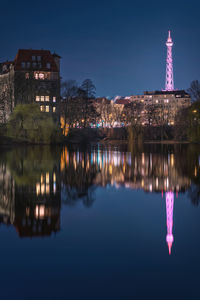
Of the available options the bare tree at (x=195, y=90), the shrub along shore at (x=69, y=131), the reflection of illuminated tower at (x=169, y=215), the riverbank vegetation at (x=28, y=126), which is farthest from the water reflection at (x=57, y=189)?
the bare tree at (x=195, y=90)

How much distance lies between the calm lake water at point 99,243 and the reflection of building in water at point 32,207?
1.2 inches

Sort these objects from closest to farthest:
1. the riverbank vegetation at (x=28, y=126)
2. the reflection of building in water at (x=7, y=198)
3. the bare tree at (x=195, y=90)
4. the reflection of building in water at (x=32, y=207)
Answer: the reflection of building in water at (x=32, y=207) → the reflection of building in water at (x=7, y=198) → the riverbank vegetation at (x=28, y=126) → the bare tree at (x=195, y=90)

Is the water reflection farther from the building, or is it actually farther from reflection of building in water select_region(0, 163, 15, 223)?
the building

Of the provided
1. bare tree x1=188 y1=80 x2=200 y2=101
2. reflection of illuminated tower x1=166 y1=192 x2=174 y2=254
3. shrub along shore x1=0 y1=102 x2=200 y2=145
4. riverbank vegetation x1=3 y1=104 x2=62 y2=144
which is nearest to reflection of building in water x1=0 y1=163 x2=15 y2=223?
reflection of illuminated tower x1=166 y1=192 x2=174 y2=254

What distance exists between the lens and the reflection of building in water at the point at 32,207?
12535 millimetres

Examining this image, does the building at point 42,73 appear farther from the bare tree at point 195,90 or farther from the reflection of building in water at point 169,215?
the reflection of building in water at point 169,215

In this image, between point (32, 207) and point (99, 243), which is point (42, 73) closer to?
point (32, 207)

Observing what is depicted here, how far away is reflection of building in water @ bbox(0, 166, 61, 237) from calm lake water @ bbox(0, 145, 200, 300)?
0.10 feet

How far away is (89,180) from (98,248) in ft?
49.1

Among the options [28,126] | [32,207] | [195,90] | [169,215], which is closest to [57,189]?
[32,207]

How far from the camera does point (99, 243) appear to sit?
11039 millimetres

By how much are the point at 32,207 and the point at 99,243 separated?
215 inches

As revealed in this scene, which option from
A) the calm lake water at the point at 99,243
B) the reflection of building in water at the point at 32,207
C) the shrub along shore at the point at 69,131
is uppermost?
the shrub along shore at the point at 69,131

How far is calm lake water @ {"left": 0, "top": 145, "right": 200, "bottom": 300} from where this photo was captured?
320 inches
